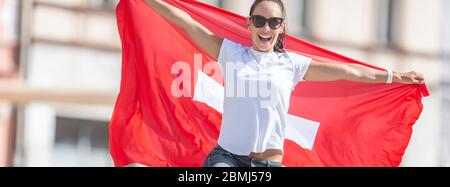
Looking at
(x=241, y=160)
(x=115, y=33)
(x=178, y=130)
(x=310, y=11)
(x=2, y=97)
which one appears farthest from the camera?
(x=310, y=11)

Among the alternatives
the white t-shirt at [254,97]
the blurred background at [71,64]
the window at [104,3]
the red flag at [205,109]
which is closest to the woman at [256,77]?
the white t-shirt at [254,97]

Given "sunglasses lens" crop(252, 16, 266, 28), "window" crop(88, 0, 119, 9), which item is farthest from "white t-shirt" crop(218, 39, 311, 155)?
"window" crop(88, 0, 119, 9)

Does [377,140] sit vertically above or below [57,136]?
above

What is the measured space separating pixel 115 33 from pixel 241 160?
10.8 meters

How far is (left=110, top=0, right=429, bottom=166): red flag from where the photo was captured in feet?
32.4

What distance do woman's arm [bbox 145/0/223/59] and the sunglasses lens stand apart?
0.92 ft

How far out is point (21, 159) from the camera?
18.4 meters

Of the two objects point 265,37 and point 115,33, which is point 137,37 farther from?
point 115,33

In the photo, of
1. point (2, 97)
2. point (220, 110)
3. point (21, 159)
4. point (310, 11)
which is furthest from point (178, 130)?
point (310, 11)

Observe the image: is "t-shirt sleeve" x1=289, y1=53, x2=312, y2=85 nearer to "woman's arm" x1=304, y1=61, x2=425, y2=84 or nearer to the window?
"woman's arm" x1=304, y1=61, x2=425, y2=84

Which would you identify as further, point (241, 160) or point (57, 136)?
point (57, 136)


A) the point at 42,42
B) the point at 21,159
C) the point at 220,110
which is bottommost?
the point at 21,159

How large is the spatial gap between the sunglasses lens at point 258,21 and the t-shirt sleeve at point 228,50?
6.8 inches

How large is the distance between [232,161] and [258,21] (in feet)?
2.63
